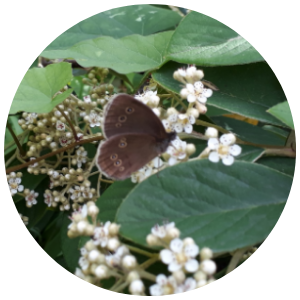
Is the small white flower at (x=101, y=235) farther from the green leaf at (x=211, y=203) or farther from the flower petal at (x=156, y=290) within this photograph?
the flower petal at (x=156, y=290)

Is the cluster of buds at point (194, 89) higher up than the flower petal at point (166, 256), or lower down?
higher up

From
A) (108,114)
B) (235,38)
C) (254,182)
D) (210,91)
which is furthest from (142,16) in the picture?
(254,182)

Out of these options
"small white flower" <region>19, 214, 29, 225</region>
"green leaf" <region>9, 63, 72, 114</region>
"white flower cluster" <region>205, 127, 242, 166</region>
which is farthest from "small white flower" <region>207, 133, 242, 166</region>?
"small white flower" <region>19, 214, 29, 225</region>

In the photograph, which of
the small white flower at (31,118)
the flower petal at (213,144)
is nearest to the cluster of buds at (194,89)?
the flower petal at (213,144)

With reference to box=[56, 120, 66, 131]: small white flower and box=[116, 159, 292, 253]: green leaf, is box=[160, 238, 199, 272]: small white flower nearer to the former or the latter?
box=[116, 159, 292, 253]: green leaf

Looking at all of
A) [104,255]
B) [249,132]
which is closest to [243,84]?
[249,132]

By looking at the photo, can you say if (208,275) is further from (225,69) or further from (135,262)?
(225,69)
